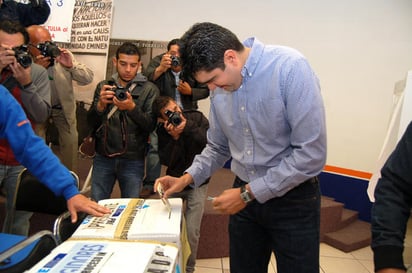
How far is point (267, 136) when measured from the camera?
109 centimetres

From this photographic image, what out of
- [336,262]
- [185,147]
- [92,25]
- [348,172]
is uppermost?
[92,25]

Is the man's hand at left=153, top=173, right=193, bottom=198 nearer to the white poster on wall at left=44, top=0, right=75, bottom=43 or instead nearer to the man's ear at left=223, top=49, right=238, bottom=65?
the man's ear at left=223, top=49, right=238, bottom=65

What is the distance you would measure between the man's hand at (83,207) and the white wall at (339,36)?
9.83ft

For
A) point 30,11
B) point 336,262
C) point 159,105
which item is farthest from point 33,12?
point 336,262

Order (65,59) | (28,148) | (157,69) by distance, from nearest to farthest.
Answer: (28,148) → (65,59) → (157,69)

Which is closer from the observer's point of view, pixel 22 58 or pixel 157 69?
pixel 22 58

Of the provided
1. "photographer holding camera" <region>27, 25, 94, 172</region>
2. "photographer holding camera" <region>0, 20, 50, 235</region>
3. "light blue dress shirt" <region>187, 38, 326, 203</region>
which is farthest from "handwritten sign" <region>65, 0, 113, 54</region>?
"light blue dress shirt" <region>187, 38, 326, 203</region>

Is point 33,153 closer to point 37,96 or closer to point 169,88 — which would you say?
point 37,96

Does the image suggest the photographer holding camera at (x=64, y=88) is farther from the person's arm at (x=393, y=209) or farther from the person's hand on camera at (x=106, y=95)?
the person's arm at (x=393, y=209)

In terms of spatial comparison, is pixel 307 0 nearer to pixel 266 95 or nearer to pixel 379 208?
pixel 266 95

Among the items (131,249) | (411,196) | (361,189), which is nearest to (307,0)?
(361,189)

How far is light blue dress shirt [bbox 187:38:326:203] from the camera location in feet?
3.29

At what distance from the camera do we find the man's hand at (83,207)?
1.12 meters

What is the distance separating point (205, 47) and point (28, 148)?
0.71 m
